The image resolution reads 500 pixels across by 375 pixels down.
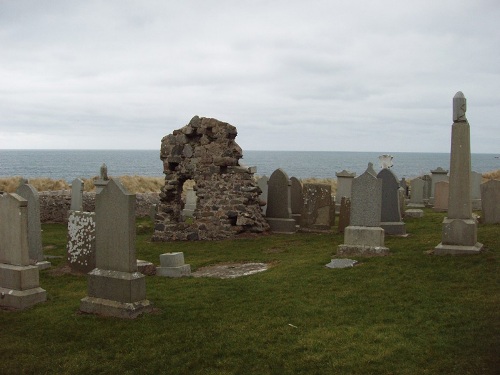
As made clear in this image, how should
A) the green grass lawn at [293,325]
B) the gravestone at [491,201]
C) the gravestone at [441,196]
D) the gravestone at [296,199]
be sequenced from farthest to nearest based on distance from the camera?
the gravestone at [441,196] < the gravestone at [296,199] < the gravestone at [491,201] < the green grass lawn at [293,325]

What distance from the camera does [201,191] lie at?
1708cm

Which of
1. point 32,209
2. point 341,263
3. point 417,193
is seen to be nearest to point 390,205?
point 341,263

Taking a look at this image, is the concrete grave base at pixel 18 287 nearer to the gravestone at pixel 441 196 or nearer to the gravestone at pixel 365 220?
the gravestone at pixel 365 220

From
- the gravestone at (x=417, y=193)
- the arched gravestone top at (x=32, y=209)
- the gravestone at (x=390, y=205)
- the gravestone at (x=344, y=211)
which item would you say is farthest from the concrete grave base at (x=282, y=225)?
the arched gravestone top at (x=32, y=209)

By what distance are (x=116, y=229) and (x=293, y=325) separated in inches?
113

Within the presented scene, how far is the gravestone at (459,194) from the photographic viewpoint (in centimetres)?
984

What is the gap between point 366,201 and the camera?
10.9 meters

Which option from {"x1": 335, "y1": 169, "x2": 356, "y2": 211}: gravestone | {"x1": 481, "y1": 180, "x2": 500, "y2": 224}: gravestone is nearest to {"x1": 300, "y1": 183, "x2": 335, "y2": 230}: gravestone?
{"x1": 335, "y1": 169, "x2": 356, "y2": 211}: gravestone

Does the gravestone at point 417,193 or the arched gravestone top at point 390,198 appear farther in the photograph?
the gravestone at point 417,193

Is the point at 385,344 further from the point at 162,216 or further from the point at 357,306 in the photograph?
the point at 162,216

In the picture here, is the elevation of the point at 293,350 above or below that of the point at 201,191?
below

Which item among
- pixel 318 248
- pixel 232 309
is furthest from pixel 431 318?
pixel 318 248

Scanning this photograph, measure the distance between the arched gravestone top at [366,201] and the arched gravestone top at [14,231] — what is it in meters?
6.26

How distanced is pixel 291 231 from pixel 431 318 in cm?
966
